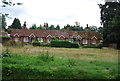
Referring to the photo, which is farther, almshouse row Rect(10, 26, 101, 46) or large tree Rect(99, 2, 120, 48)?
almshouse row Rect(10, 26, 101, 46)

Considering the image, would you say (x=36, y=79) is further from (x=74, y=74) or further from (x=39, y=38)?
(x=39, y=38)

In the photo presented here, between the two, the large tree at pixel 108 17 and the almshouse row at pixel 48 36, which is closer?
the large tree at pixel 108 17

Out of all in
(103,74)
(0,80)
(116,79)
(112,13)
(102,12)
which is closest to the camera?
(0,80)

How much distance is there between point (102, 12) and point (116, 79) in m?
37.8

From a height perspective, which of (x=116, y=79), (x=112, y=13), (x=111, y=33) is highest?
(x=112, y=13)

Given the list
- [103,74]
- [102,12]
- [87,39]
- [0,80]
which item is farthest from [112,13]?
[0,80]

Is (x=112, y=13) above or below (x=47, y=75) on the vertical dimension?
above

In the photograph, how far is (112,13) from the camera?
3894 cm

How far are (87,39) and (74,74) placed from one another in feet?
157

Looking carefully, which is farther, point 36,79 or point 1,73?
point 1,73

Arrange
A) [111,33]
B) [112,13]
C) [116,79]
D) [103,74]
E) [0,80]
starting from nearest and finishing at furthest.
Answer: [0,80] < [116,79] < [103,74] < [111,33] < [112,13]

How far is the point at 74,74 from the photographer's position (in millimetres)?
7863

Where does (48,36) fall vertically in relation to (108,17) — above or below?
below

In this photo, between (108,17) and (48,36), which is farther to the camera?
A: (48,36)
